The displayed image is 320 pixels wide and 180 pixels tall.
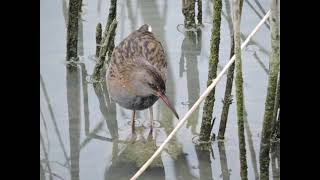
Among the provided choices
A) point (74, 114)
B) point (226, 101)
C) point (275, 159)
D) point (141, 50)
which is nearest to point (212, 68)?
point (226, 101)

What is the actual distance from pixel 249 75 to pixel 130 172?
21.9 inches

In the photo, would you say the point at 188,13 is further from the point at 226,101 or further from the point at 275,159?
the point at 275,159

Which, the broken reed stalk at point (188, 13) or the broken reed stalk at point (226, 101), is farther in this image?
the broken reed stalk at point (188, 13)

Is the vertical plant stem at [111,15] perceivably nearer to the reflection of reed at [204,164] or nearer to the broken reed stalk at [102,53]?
the broken reed stalk at [102,53]

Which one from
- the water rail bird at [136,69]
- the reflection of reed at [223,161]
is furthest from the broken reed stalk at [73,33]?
the reflection of reed at [223,161]

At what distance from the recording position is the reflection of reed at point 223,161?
286 cm

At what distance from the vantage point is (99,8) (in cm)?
311

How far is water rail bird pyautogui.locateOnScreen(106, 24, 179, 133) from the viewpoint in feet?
9.62

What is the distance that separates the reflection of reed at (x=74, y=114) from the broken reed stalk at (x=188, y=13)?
1.49 ft

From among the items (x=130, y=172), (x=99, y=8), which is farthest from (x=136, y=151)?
(x=99, y=8)

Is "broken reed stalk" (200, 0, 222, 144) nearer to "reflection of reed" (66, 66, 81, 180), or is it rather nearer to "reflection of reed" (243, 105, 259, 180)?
"reflection of reed" (243, 105, 259, 180)

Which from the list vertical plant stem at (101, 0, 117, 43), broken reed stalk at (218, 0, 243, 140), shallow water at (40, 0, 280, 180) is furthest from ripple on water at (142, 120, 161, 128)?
vertical plant stem at (101, 0, 117, 43)
